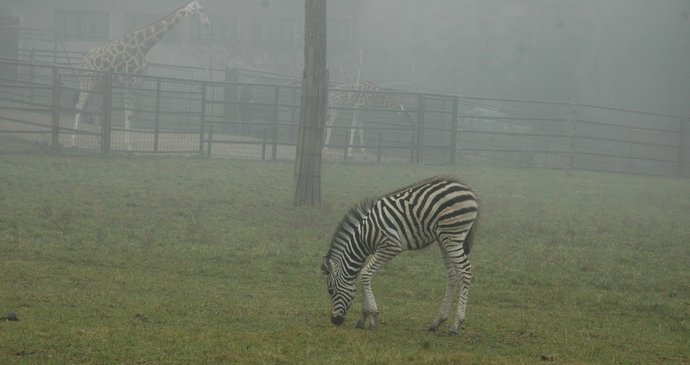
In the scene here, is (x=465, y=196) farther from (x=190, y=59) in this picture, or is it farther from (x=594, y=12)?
(x=190, y=59)

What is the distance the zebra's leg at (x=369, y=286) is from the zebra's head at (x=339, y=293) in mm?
109

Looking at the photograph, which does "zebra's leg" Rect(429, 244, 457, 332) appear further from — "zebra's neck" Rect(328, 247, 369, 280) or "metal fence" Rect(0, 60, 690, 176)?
"metal fence" Rect(0, 60, 690, 176)

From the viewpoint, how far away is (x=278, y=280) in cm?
892

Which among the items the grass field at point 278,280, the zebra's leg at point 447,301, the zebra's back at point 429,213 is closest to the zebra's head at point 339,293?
the grass field at point 278,280

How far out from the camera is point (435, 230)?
7.00 m

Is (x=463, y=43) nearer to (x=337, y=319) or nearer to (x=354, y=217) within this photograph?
(x=354, y=217)

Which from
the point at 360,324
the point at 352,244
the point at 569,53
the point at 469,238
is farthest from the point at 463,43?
the point at 360,324

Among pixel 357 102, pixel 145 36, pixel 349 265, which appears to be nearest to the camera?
pixel 349 265

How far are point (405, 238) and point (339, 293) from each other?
65 cm

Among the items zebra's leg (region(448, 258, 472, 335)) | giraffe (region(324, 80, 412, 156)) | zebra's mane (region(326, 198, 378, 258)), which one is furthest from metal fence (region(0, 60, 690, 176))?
zebra's leg (region(448, 258, 472, 335))

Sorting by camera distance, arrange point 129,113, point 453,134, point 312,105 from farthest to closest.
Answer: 1. point 453,134
2. point 129,113
3. point 312,105

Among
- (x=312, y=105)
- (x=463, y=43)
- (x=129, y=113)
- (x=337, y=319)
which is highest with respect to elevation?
(x=463, y=43)

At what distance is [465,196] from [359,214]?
835 millimetres

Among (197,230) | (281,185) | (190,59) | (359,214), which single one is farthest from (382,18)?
(359,214)
